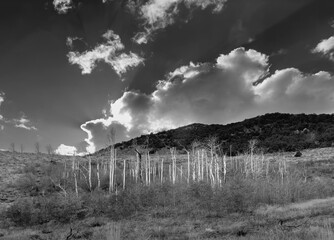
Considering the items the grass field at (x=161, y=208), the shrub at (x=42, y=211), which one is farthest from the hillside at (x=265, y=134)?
the shrub at (x=42, y=211)

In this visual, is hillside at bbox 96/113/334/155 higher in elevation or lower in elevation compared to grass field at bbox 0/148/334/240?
higher

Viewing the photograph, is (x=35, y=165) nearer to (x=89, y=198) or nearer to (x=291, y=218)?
(x=89, y=198)

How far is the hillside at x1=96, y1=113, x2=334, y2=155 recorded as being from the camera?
10431 centimetres

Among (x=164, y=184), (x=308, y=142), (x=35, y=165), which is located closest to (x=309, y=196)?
(x=164, y=184)

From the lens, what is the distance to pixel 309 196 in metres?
38.0

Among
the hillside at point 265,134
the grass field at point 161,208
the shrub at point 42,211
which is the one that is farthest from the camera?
the hillside at point 265,134

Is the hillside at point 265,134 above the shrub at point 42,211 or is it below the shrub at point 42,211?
above

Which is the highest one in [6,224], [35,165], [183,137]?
[183,137]

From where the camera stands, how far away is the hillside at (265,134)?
4107 inches

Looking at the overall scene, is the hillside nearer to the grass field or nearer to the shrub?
the grass field

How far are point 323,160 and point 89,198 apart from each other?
5838cm

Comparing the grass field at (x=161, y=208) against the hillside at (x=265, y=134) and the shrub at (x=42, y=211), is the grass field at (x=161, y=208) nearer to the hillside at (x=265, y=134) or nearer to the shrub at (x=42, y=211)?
the shrub at (x=42, y=211)

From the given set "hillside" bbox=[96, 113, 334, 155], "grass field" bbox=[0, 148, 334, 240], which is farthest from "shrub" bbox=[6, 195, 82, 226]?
"hillside" bbox=[96, 113, 334, 155]

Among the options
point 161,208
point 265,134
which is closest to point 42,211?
point 161,208
